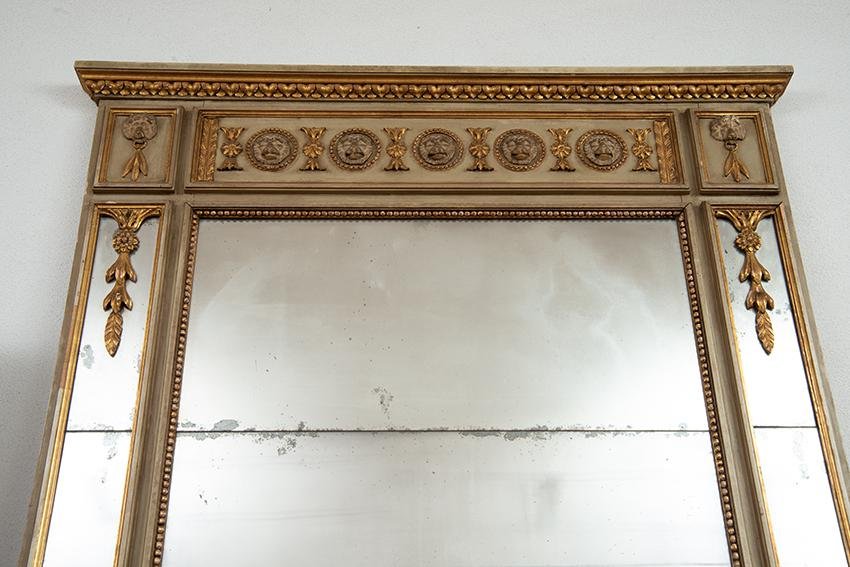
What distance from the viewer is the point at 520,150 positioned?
2068mm

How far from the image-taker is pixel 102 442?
1762 mm

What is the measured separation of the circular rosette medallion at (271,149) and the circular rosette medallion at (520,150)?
20.4 inches

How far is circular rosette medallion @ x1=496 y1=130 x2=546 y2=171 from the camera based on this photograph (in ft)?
6.75

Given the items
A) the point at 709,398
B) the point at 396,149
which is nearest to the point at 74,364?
the point at 396,149

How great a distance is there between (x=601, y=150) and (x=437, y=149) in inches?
16.3

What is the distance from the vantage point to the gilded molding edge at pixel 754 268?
189cm

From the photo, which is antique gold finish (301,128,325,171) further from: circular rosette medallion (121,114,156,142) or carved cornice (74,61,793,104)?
circular rosette medallion (121,114,156,142)

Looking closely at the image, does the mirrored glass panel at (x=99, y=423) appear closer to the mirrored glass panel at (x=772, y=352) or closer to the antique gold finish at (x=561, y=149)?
the antique gold finish at (x=561, y=149)

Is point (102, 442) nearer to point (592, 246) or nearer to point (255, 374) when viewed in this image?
point (255, 374)

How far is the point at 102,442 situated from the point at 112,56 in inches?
41.4

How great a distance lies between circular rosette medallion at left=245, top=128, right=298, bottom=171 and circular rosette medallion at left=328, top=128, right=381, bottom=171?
102 millimetres

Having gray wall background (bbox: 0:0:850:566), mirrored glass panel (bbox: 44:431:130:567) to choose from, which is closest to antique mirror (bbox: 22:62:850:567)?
mirrored glass panel (bbox: 44:431:130:567)

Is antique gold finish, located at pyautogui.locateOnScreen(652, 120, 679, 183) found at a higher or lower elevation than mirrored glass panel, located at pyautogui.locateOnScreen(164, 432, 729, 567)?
higher

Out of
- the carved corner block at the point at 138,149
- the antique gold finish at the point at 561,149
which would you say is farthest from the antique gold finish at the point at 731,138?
the carved corner block at the point at 138,149
